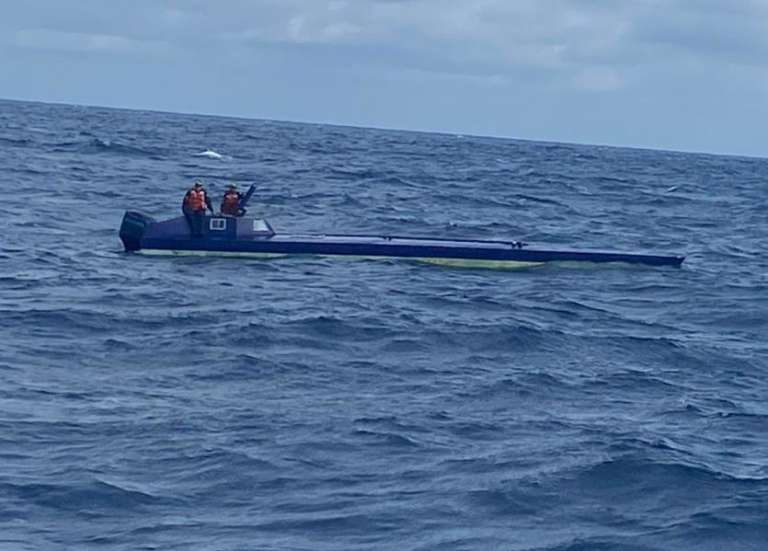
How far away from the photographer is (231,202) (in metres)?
32.7

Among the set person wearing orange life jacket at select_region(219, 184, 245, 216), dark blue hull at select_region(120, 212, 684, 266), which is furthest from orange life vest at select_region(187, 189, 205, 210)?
person wearing orange life jacket at select_region(219, 184, 245, 216)

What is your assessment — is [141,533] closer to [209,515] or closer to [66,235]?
[209,515]

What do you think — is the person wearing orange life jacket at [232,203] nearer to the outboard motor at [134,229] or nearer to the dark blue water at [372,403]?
the outboard motor at [134,229]

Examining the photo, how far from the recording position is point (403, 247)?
1286 inches

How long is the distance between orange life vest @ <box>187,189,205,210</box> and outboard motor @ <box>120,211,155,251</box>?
123 centimetres

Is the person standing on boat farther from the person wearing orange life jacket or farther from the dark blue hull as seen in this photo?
the person wearing orange life jacket

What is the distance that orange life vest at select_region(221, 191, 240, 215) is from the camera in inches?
1283

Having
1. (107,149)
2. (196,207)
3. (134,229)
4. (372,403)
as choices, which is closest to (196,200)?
(196,207)

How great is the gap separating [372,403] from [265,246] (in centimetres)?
1490

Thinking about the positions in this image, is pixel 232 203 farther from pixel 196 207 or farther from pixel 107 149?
pixel 107 149

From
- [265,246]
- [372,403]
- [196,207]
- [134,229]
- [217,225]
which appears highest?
[196,207]

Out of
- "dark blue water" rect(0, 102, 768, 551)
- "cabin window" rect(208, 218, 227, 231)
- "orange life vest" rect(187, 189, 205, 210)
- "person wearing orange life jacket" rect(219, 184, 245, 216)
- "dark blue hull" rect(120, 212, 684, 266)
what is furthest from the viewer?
"person wearing orange life jacket" rect(219, 184, 245, 216)

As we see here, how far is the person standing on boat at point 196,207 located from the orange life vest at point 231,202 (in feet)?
1.26

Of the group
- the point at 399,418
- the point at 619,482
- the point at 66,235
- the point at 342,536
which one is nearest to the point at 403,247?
the point at 66,235
